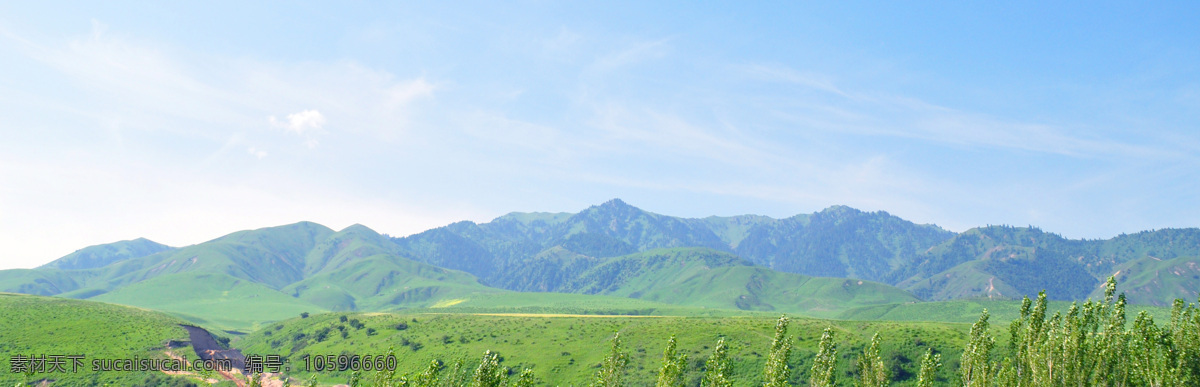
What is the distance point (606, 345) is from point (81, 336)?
128 meters

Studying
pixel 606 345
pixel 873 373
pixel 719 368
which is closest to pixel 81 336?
pixel 606 345

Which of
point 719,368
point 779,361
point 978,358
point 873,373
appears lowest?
point 873,373

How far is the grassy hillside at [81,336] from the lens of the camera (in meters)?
126

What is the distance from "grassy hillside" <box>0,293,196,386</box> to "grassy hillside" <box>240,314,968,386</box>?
35.3 meters

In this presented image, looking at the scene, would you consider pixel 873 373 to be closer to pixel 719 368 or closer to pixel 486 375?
pixel 719 368

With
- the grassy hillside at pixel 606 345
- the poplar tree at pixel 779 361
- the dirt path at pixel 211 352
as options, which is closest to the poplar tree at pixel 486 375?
the poplar tree at pixel 779 361

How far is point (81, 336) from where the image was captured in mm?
149000

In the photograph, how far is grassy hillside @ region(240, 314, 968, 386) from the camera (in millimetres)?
132250

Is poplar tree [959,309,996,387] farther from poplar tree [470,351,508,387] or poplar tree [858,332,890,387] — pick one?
poplar tree [470,351,508,387]

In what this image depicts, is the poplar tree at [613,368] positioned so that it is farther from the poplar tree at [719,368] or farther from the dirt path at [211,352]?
the dirt path at [211,352]

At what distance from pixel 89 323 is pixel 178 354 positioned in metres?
35.0

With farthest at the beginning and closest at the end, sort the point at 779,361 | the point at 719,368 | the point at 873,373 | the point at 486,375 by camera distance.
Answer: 1. the point at 873,373
2. the point at 719,368
3. the point at 779,361
4. the point at 486,375

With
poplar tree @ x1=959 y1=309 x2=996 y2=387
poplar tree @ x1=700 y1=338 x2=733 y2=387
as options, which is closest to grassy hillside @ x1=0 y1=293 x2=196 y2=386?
poplar tree @ x1=700 y1=338 x2=733 y2=387

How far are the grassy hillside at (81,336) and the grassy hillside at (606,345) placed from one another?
35.3 metres
